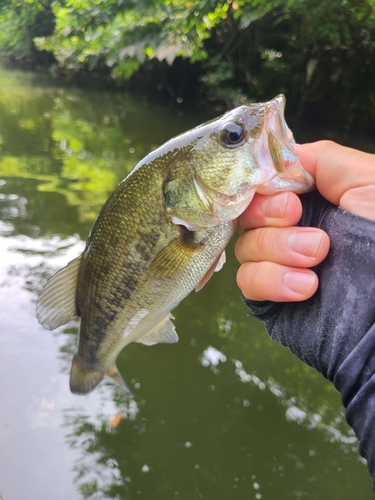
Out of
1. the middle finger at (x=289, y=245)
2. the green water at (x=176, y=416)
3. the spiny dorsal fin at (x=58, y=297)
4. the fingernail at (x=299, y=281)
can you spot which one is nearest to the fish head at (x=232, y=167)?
the middle finger at (x=289, y=245)

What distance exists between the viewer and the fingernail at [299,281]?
124cm

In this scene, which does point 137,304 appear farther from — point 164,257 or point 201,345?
point 201,345

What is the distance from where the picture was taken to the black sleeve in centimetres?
112

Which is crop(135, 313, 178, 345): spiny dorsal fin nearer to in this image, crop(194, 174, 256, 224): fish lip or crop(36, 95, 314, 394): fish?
crop(36, 95, 314, 394): fish

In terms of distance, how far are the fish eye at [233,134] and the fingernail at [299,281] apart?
456 millimetres

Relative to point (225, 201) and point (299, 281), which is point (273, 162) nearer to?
point (225, 201)

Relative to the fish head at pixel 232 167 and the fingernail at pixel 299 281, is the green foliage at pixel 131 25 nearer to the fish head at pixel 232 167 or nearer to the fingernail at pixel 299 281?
the fish head at pixel 232 167

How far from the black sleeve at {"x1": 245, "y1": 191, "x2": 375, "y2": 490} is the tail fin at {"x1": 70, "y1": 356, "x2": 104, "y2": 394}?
0.97m

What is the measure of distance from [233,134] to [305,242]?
0.41 m

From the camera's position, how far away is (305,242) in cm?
122

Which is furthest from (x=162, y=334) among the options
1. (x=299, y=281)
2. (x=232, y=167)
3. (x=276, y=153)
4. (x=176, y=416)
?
(x=176, y=416)

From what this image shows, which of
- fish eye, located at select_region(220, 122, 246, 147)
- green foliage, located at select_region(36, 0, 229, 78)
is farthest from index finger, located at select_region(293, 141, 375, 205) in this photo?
green foliage, located at select_region(36, 0, 229, 78)

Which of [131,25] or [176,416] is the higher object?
[131,25]

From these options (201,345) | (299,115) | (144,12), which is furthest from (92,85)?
(201,345)
